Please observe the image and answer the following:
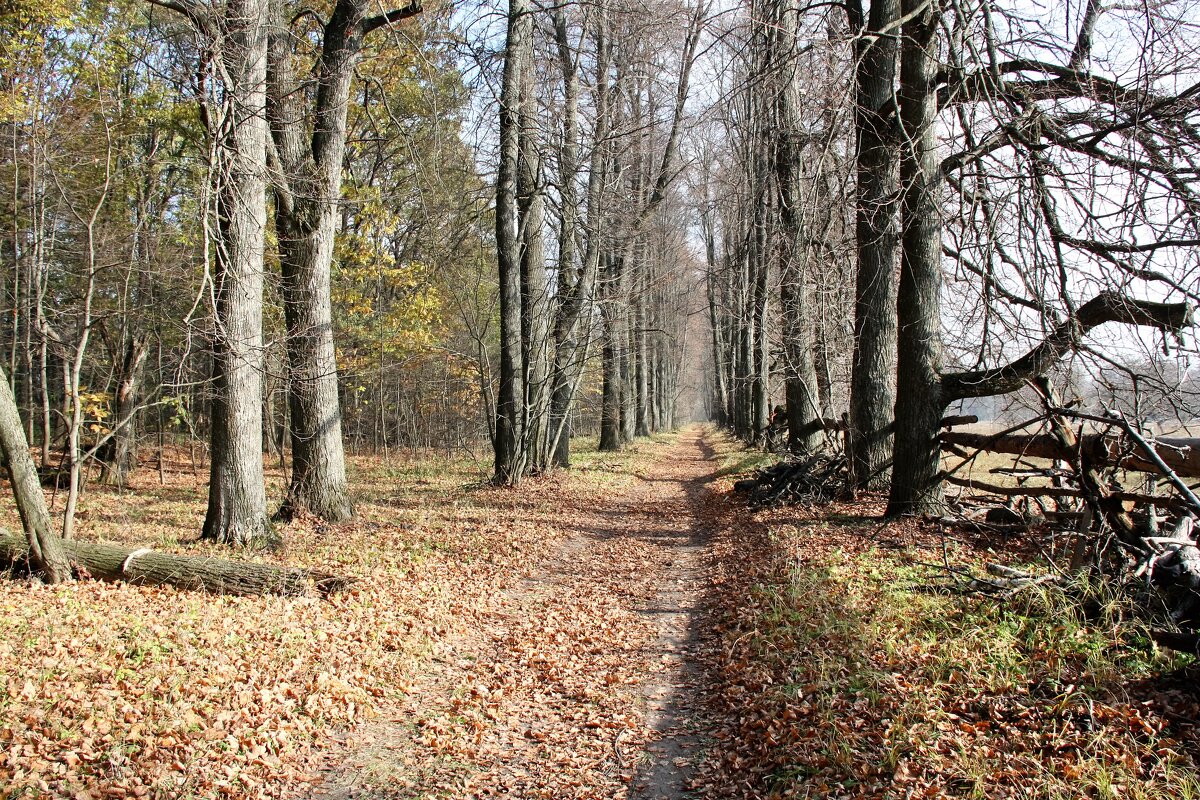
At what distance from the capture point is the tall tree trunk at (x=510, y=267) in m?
14.6

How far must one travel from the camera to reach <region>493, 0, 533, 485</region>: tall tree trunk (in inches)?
575

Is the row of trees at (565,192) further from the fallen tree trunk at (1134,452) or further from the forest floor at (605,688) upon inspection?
the fallen tree trunk at (1134,452)

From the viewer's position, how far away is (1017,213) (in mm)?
4840

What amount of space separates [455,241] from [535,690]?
13.5 metres

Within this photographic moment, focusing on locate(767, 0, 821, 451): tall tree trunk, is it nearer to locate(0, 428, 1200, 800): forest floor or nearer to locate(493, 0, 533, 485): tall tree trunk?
locate(493, 0, 533, 485): tall tree trunk

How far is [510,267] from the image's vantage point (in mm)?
15352

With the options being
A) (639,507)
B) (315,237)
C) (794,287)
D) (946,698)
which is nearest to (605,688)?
(946,698)

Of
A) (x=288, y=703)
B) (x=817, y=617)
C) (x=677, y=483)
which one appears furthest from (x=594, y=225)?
(x=288, y=703)

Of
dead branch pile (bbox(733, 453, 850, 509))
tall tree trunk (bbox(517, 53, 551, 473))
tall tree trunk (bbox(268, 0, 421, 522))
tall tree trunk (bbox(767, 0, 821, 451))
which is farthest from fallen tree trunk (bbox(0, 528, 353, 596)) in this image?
tall tree trunk (bbox(517, 53, 551, 473))

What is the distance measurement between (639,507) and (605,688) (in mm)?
8562

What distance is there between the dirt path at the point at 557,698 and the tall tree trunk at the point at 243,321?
3212 mm

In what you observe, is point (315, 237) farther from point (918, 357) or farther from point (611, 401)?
point (611, 401)

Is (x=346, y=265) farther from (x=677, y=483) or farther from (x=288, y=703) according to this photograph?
(x=288, y=703)

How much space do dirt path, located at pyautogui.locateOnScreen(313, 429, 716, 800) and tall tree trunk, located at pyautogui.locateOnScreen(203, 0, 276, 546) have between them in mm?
3212
